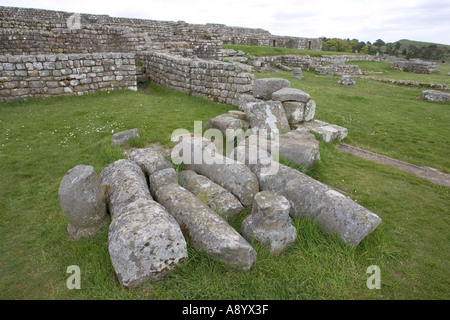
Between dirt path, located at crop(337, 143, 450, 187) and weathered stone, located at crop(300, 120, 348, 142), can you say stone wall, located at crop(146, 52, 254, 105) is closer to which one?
weathered stone, located at crop(300, 120, 348, 142)

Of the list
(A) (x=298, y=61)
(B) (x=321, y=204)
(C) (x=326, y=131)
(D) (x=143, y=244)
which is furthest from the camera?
(A) (x=298, y=61)

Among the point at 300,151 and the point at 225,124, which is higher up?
the point at 225,124

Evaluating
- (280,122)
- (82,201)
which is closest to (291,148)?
(280,122)

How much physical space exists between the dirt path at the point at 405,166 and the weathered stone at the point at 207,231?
5423 millimetres

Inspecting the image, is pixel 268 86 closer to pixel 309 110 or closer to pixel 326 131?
pixel 309 110

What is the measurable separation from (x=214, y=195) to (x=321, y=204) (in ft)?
5.76

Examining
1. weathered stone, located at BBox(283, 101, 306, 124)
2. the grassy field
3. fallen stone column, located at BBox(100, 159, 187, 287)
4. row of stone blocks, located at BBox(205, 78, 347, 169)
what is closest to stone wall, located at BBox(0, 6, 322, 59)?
the grassy field

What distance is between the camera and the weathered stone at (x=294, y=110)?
8805mm

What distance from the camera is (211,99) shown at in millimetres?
11742

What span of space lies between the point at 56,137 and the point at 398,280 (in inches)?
339

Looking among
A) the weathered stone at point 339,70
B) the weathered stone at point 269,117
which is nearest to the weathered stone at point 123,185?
the weathered stone at point 269,117

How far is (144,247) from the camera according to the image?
10.7 ft

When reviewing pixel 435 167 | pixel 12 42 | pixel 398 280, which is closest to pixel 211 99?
pixel 435 167
